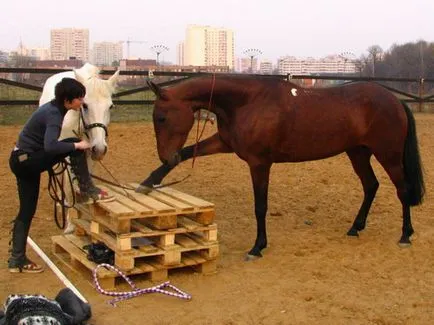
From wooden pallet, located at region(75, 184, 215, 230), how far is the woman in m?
0.17

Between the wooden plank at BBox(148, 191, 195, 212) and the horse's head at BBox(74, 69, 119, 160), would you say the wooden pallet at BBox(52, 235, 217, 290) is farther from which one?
the horse's head at BBox(74, 69, 119, 160)

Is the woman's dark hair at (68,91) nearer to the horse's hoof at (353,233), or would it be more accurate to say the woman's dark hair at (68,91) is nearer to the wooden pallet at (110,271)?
the wooden pallet at (110,271)

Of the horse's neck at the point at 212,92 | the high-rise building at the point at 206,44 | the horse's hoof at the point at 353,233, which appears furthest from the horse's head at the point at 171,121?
the high-rise building at the point at 206,44

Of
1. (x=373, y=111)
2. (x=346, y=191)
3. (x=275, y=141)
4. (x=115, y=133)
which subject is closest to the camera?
(x=275, y=141)

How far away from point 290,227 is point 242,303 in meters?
2.43

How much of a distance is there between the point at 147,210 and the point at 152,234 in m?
0.20

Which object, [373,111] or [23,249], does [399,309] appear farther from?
[23,249]

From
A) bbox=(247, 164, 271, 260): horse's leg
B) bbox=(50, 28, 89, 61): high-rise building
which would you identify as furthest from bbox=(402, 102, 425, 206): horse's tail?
bbox=(50, 28, 89, 61): high-rise building

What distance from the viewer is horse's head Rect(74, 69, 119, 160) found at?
500cm

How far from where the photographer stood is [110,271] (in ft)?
14.6

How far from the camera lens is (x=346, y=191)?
8266 mm

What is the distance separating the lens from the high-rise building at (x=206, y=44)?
49.8 m

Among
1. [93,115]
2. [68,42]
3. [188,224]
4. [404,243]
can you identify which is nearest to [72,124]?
[93,115]

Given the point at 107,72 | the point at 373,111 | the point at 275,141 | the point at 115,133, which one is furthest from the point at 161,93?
the point at 107,72
